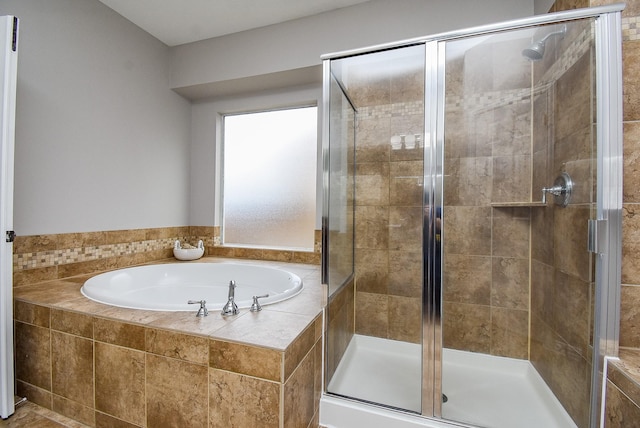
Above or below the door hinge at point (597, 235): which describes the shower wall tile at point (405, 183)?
above

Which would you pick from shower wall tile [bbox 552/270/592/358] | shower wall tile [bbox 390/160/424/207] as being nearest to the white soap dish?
shower wall tile [bbox 390/160/424/207]

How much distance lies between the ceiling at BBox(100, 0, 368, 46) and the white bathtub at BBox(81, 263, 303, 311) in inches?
82.9

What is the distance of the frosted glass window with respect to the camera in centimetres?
268

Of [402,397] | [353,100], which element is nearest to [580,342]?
[402,397]

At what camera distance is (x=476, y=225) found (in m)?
1.85

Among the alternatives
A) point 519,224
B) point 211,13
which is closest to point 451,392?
point 519,224

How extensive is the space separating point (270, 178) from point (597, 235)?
2.43 metres

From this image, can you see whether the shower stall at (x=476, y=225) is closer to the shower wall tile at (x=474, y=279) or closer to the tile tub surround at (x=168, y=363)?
the shower wall tile at (x=474, y=279)

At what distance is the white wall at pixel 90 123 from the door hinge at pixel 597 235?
3.11 metres

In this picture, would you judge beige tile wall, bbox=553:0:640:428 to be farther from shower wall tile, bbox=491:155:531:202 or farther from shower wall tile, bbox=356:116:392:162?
shower wall tile, bbox=356:116:392:162

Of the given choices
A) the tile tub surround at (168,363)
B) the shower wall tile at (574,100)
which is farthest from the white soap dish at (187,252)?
the shower wall tile at (574,100)

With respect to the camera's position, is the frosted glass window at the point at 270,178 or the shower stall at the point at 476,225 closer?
the shower stall at the point at 476,225

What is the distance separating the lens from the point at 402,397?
4.80ft

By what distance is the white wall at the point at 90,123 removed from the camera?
1.75 meters
